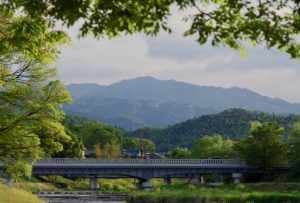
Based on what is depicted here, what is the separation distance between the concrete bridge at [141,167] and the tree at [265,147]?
16.7 ft

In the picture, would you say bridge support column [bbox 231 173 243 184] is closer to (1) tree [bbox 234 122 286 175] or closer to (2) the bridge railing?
(2) the bridge railing

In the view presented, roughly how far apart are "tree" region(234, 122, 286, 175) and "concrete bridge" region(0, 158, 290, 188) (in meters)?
5.09

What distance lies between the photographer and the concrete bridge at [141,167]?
88.9 m

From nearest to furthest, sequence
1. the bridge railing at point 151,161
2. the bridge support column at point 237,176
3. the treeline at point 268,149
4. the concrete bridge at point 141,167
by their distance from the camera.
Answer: the treeline at point 268,149 < the concrete bridge at point 141,167 < the bridge railing at point 151,161 < the bridge support column at point 237,176

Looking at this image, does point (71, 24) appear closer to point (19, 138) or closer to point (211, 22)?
point (211, 22)

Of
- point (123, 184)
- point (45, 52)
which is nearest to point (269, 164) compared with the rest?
point (123, 184)

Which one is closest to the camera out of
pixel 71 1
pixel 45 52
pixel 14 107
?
pixel 71 1

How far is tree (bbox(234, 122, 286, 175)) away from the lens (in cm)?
7950

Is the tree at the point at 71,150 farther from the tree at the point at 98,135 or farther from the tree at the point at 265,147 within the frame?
the tree at the point at 98,135

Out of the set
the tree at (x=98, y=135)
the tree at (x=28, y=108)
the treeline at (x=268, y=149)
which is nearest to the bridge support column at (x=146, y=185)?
the treeline at (x=268, y=149)

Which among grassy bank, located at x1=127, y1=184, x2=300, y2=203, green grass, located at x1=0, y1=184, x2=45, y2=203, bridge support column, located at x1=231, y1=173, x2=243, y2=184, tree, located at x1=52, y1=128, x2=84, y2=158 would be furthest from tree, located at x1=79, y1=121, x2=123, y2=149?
green grass, located at x1=0, y1=184, x2=45, y2=203

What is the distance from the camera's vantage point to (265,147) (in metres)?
81.0

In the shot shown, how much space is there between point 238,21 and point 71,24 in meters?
3.01

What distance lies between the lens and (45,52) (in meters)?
18.3
